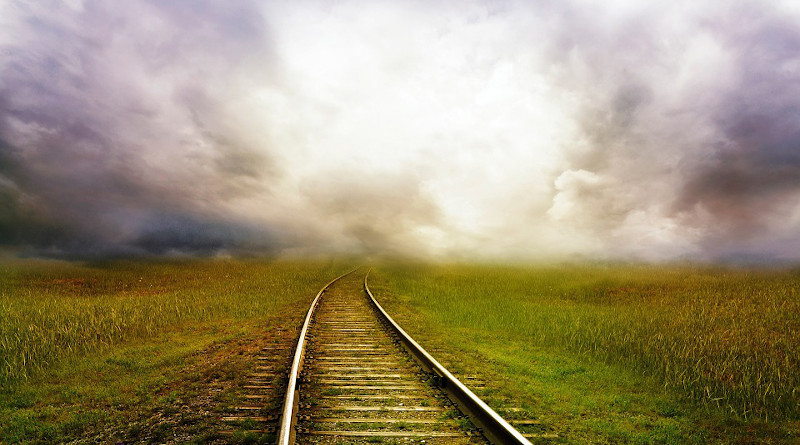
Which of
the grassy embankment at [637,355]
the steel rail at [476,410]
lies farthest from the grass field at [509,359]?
the steel rail at [476,410]

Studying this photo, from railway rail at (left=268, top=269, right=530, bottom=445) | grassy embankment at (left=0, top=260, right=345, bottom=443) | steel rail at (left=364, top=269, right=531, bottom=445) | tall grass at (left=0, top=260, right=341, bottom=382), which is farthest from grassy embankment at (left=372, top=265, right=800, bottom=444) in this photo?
tall grass at (left=0, top=260, right=341, bottom=382)

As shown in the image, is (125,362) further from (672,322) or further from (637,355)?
(672,322)

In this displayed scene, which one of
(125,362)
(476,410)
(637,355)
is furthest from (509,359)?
(125,362)

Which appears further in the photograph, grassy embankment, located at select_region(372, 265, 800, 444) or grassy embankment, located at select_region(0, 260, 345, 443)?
grassy embankment, located at select_region(372, 265, 800, 444)

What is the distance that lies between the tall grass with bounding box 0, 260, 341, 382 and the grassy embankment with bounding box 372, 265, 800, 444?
23.3 feet

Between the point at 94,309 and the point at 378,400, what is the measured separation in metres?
13.7

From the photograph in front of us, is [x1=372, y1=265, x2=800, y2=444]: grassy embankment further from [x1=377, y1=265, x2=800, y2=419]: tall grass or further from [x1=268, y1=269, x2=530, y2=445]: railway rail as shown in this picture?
[x1=268, y1=269, x2=530, y2=445]: railway rail

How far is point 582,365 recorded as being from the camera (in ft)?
29.2

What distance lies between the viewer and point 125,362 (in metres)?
8.98

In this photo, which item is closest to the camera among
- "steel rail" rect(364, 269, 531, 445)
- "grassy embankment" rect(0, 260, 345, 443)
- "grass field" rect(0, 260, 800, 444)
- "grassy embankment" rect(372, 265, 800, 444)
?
"steel rail" rect(364, 269, 531, 445)

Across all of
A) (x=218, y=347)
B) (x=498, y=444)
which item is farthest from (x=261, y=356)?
(x=498, y=444)

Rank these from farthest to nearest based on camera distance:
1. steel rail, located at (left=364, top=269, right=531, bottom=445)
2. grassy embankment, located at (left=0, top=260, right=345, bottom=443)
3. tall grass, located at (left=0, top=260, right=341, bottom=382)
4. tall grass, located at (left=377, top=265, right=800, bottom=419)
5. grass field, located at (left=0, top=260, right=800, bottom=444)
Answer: tall grass, located at (left=0, top=260, right=341, bottom=382)
tall grass, located at (left=377, top=265, right=800, bottom=419)
grass field, located at (left=0, top=260, right=800, bottom=444)
grassy embankment, located at (left=0, top=260, right=345, bottom=443)
steel rail, located at (left=364, top=269, right=531, bottom=445)

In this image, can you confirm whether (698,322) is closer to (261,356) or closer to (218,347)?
(261,356)

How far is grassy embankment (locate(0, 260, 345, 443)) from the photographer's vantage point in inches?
218
